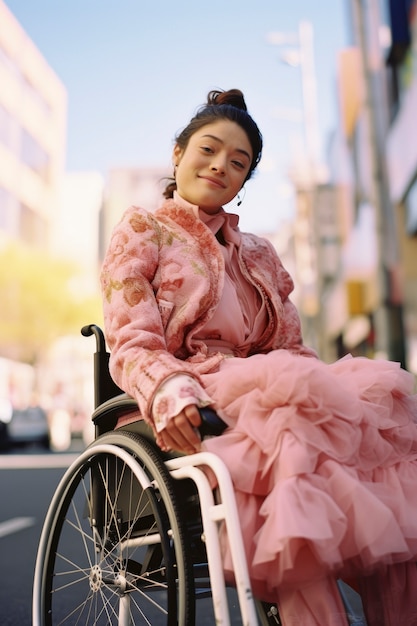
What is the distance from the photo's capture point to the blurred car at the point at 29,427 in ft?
67.6

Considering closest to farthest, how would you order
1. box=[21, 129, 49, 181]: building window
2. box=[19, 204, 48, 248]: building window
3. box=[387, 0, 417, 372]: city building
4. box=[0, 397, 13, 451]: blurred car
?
box=[387, 0, 417, 372]: city building < box=[0, 397, 13, 451]: blurred car < box=[19, 204, 48, 248]: building window < box=[21, 129, 49, 181]: building window

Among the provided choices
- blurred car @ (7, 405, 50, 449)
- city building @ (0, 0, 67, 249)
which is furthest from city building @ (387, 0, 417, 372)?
city building @ (0, 0, 67, 249)

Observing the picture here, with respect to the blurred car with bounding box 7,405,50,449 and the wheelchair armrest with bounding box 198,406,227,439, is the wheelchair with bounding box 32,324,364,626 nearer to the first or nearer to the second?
the wheelchair armrest with bounding box 198,406,227,439

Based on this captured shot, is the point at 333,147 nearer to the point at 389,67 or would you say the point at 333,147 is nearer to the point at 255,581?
the point at 389,67

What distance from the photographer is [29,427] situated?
2072 centimetres

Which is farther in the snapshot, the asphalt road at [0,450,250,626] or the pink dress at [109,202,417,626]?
the asphalt road at [0,450,250,626]

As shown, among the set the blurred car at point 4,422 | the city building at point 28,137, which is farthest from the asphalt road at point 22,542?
the city building at point 28,137

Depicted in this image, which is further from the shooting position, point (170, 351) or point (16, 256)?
point (16, 256)

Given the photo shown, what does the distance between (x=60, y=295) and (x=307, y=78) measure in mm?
16702

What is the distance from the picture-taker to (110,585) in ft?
6.77

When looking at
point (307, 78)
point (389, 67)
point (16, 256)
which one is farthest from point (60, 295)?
point (389, 67)

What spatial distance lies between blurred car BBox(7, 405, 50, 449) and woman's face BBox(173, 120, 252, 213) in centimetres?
1888

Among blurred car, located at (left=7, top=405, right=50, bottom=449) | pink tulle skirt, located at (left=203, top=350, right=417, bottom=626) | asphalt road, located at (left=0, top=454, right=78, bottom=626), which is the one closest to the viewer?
pink tulle skirt, located at (left=203, top=350, right=417, bottom=626)

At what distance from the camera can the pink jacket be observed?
1856 mm
